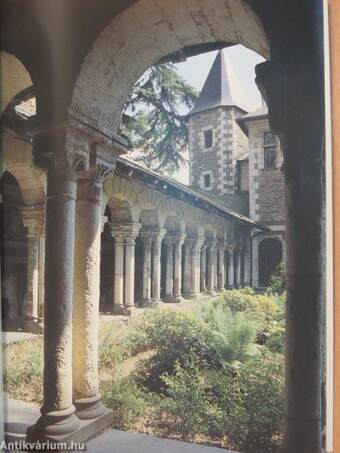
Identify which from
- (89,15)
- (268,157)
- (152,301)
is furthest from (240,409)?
(89,15)

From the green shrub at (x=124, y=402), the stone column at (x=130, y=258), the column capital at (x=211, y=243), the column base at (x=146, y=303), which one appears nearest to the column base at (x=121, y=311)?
the column base at (x=146, y=303)

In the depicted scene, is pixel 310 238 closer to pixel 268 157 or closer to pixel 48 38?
pixel 268 157

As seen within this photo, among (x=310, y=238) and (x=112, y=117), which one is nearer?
(x=310, y=238)

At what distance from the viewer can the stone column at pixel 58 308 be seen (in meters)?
2.42

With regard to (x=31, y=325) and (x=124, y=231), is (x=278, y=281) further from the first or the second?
(x=124, y=231)

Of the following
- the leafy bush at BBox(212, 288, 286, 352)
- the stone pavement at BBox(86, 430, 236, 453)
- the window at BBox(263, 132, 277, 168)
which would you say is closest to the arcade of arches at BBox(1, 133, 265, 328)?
the leafy bush at BBox(212, 288, 286, 352)

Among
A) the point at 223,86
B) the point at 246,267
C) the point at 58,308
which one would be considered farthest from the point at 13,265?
the point at 223,86

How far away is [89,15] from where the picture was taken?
246 cm

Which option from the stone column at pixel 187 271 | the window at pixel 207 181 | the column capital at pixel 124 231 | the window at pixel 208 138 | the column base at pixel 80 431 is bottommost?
the column base at pixel 80 431

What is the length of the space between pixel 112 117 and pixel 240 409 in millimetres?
2065

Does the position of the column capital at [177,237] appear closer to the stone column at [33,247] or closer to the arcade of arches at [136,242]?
the arcade of arches at [136,242]

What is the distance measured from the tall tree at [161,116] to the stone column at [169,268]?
50.7 inches

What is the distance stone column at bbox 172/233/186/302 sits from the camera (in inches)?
159

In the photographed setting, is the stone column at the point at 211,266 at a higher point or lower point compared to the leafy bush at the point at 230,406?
higher
